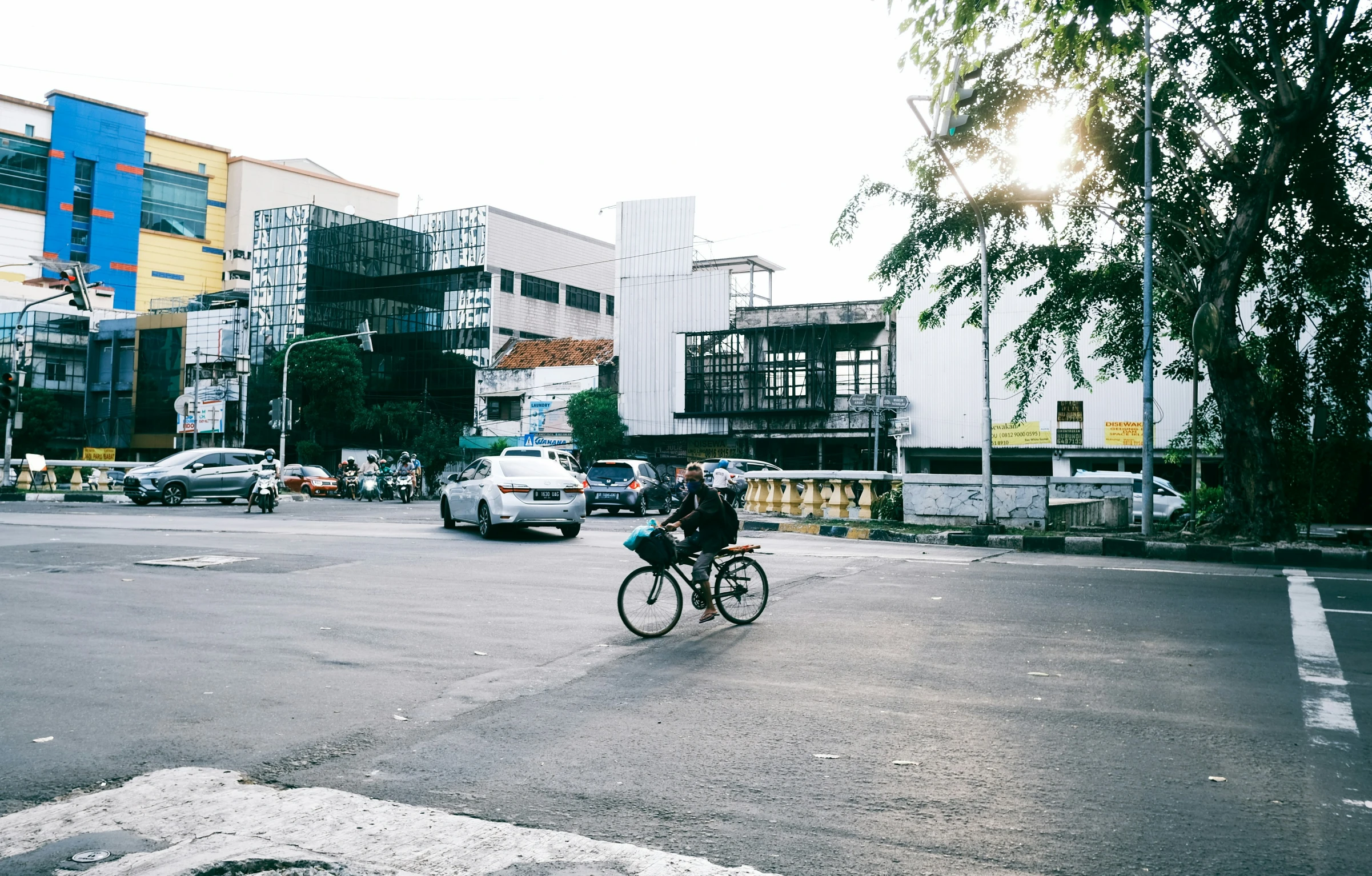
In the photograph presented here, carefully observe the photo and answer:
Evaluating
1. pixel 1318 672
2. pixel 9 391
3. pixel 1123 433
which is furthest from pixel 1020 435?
pixel 1318 672

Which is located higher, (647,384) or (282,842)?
(647,384)

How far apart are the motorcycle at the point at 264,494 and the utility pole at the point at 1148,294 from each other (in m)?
20.5

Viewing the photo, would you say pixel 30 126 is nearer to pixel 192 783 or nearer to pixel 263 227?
pixel 263 227

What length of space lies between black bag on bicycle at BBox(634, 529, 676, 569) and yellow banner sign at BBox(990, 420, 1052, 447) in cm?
3650

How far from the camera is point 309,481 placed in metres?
41.9

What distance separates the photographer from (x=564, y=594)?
11.1 meters

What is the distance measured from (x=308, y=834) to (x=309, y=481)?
A: 40.6m

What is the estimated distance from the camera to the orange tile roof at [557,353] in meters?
55.0

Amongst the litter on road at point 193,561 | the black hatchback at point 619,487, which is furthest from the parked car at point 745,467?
the litter on road at point 193,561

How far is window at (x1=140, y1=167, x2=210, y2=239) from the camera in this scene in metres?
90.7

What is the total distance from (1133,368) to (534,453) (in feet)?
55.3

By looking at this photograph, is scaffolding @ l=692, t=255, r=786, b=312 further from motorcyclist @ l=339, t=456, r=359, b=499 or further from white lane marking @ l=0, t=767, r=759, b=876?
white lane marking @ l=0, t=767, r=759, b=876

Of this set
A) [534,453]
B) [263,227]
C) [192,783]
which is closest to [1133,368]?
[534,453]

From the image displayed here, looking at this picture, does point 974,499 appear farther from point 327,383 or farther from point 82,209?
point 82,209
